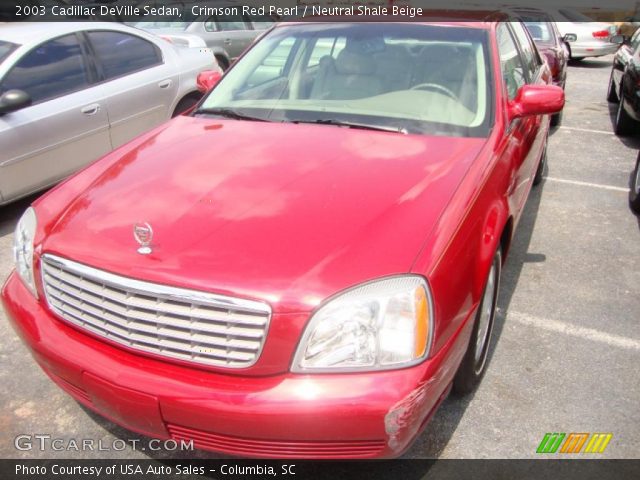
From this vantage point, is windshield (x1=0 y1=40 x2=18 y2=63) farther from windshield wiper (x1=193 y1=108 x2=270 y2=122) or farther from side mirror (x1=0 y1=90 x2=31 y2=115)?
windshield wiper (x1=193 y1=108 x2=270 y2=122)

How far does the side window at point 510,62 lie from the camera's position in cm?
324

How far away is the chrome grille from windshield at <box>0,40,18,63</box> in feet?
10.8

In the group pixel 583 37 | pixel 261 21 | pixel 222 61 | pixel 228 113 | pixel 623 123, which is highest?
pixel 228 113

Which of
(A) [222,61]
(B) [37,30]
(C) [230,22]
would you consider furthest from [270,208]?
(C) [230,22]

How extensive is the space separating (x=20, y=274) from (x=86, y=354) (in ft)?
1.95

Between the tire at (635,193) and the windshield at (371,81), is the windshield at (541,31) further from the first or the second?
the windshield at (371,81)

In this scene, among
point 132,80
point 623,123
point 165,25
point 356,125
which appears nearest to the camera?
point 356,125

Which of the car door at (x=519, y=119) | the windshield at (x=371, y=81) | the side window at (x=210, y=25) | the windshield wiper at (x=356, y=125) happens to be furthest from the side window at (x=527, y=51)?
the side window at (x=210, y=25)

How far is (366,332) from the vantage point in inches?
71.1

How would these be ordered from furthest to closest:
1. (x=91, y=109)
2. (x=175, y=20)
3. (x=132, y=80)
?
1. (x=175, y=20)
2. (x=132, y=80)
3. (x=91, y=109)

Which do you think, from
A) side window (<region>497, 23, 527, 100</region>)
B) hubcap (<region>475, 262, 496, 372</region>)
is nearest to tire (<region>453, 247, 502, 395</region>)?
hubcap (<region>475, 262, 496, 372</region>)

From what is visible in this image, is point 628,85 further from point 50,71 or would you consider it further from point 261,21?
point 261,21

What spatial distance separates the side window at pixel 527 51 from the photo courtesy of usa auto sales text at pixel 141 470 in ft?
10.4
